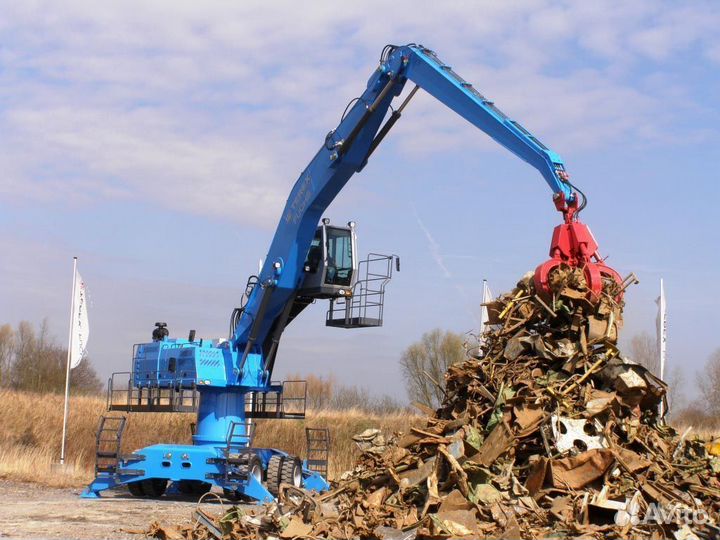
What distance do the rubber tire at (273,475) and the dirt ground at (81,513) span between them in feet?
3.42

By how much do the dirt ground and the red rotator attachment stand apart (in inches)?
252

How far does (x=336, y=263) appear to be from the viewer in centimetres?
1797

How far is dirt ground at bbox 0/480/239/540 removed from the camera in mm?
13031

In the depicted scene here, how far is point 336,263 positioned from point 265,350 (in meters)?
2.57

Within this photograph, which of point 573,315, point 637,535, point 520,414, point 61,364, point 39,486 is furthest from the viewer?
point 61,364

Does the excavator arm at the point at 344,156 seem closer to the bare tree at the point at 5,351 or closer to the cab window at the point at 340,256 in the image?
the cab window at the point at 340,256

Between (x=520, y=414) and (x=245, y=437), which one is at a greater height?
(x=520, y=414)

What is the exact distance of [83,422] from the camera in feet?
99.5

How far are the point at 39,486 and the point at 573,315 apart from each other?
596 inches

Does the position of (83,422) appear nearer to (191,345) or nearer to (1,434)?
(1,434)

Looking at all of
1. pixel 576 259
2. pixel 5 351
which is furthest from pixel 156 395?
pixel 5 351

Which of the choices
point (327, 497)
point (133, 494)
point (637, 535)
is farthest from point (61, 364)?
point (637, 535)

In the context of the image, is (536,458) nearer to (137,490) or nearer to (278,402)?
(278,402)

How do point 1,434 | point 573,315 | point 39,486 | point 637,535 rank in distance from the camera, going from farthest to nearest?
point 1,434
point 39,486
point 573,315
point 637,535
